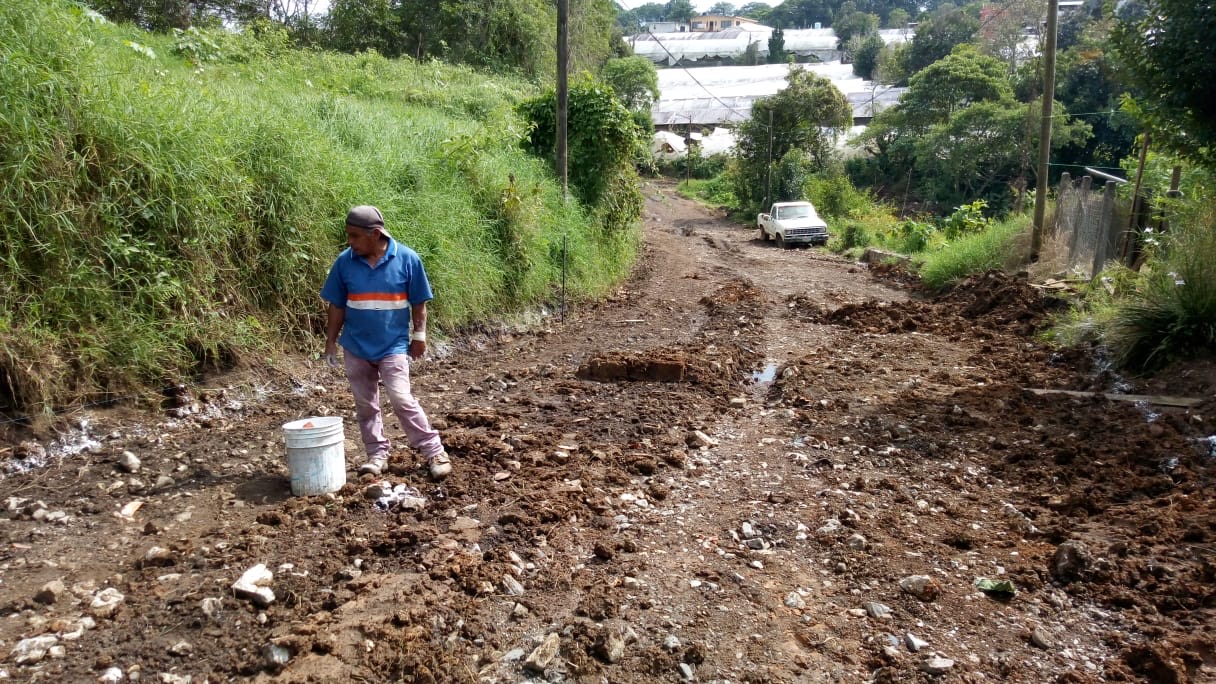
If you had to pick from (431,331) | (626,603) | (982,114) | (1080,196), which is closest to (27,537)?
(626,603)

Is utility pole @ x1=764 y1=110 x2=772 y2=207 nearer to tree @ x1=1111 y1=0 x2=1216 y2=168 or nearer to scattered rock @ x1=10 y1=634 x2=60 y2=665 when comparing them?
tree @ x1=1111 y1=0 x2=1216 y2=168

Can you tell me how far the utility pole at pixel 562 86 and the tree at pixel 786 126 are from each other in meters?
22.4

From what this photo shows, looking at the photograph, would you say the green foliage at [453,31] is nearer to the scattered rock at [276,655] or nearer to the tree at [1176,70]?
the tree at [1176,70]

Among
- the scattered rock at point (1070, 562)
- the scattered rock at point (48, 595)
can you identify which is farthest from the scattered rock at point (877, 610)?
the scattered rock at point (48, 595)

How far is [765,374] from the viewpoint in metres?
8.37

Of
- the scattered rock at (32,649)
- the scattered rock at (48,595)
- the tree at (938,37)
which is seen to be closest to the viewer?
the scattered rock at (32,649)

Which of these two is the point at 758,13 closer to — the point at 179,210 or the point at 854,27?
the point at 854,27

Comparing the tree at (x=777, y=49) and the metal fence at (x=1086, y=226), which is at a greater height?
the tree at (x=777, y=49)

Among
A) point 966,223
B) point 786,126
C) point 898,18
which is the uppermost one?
point 898,18

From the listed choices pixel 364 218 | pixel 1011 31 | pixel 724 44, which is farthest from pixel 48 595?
pixel 724 44

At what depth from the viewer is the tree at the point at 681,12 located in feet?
484

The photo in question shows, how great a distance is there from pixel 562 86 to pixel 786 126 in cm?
2542

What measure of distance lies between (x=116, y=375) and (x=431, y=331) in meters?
3.26

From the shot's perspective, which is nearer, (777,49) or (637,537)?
(637,537)
